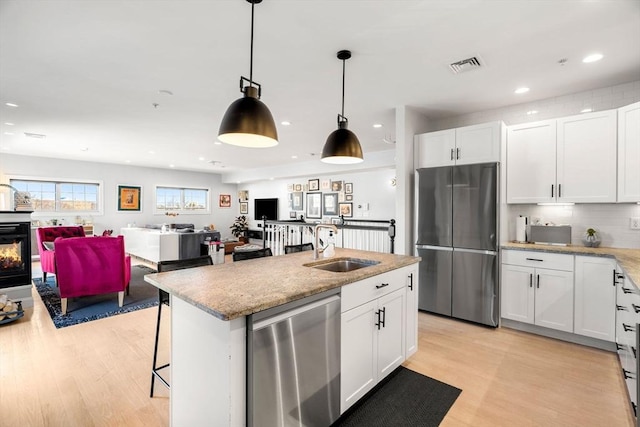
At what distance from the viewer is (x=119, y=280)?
13.5 feet

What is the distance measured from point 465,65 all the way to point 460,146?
1095 mm

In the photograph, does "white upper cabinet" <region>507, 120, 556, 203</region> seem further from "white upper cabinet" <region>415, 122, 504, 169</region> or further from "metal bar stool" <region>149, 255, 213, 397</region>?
"metal bar stool" <region>149, 255, 213, 397</region>

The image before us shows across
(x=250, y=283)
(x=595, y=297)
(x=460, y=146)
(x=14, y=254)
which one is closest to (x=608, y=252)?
A: (x=595, y=297)

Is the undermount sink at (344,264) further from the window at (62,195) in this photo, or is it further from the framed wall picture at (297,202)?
the window at (62,195)

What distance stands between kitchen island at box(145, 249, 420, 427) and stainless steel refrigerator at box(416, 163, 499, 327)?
67.8 inches

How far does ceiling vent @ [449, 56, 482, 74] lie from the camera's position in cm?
265

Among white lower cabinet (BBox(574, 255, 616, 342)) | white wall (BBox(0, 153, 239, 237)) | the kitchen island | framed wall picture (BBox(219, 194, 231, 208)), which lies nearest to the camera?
the kitchen island

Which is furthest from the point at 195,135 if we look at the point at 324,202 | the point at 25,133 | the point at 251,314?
the point at 251,314

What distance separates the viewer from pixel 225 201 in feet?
36.7

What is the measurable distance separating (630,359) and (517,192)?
1999mm

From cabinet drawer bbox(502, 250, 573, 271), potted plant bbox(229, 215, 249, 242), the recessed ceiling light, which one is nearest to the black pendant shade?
the recessed ceiling light

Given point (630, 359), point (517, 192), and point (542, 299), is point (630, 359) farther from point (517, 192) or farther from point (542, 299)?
point (517, 192)

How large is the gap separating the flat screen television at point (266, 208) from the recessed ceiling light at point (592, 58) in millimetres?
8160

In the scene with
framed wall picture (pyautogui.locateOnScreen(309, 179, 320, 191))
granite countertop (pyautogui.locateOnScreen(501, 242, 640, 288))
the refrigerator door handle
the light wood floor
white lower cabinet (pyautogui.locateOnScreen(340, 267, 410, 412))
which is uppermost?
framed wall picture (pyautogui.locateOnScreen(309, 179, 320, 191))
